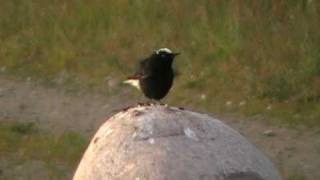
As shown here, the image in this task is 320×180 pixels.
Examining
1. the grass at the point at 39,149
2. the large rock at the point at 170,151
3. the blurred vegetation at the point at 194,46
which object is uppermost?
the blurred vegetation at the point at 194,46

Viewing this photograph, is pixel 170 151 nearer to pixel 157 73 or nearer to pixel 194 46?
pixel 157 73

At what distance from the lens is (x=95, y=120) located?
11219 millimetres

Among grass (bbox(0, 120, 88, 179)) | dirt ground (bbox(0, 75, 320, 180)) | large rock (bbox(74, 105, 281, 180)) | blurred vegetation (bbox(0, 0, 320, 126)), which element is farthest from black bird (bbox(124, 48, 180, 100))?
blurred vegetation (bbox(0, 0, 320, 126))

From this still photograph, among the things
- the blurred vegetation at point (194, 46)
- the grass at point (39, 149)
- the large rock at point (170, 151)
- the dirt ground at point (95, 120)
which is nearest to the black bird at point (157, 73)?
the large rock at point (170, 151)

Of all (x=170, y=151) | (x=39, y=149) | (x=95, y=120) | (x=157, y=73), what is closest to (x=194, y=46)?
(x=95, y=120)

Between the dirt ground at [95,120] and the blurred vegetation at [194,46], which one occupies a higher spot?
the blurred vegetation at [194,46]

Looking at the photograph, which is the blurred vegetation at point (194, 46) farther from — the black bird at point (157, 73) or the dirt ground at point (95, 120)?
the black bird at point (157, 73)

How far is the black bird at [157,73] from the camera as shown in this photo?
7648mm

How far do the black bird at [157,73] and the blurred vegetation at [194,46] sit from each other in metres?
3.40

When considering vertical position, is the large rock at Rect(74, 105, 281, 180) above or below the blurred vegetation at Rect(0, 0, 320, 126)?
below

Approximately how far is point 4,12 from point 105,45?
2152 millimetres

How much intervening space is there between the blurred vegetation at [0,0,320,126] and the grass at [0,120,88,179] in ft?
6.20

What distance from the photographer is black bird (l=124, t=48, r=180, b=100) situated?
765 centimetres

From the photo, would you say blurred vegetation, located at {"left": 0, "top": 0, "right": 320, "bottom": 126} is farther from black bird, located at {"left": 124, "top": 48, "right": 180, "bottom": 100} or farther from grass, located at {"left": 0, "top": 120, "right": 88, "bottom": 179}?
black bird, located at {"left": 124, "top": 48, "right": 180, "bottom": 100}
